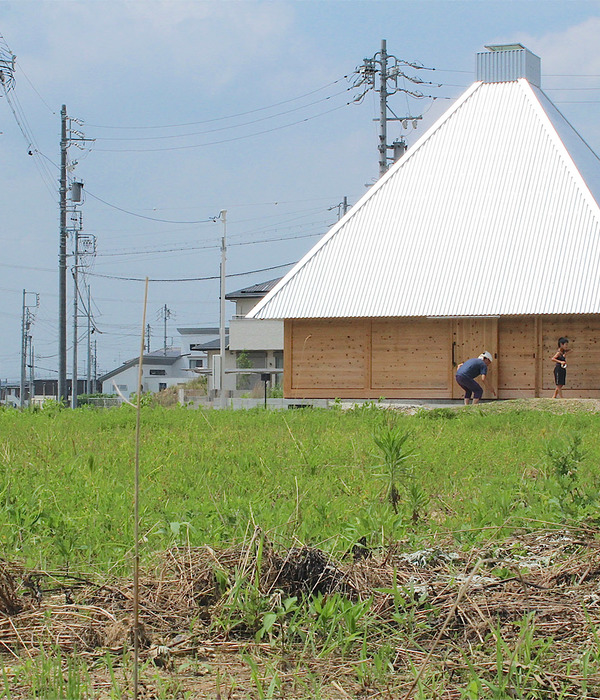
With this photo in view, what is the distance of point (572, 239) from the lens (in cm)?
2464

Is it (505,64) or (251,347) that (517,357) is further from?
(251,347)

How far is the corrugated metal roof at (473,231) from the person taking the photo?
79.7ft

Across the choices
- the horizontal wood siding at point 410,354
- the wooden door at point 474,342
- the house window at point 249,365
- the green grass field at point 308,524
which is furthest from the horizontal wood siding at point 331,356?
the house window at point 249,365

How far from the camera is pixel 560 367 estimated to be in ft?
75.4

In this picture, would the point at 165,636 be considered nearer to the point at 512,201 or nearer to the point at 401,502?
the point at 401,502

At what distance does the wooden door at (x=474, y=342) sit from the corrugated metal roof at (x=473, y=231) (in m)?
0.64

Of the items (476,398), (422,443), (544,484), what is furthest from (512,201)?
(544,484)

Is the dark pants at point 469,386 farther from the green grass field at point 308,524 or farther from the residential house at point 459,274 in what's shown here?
the green grass field at point 308,524

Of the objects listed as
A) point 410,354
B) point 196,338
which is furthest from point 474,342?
point 196,338

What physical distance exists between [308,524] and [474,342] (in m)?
19.3

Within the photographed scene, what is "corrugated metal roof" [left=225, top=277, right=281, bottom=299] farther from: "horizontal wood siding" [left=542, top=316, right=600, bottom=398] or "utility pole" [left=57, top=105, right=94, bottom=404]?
"horizontal wood siding" [left=542, top=316, right=600, bottom=398]

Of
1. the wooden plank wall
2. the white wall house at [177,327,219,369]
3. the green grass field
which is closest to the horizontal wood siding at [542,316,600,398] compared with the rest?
the wooden plank wall

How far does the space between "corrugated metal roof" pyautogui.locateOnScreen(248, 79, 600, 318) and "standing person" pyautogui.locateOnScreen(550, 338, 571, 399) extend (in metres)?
1.02

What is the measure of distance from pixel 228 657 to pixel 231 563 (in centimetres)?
75
